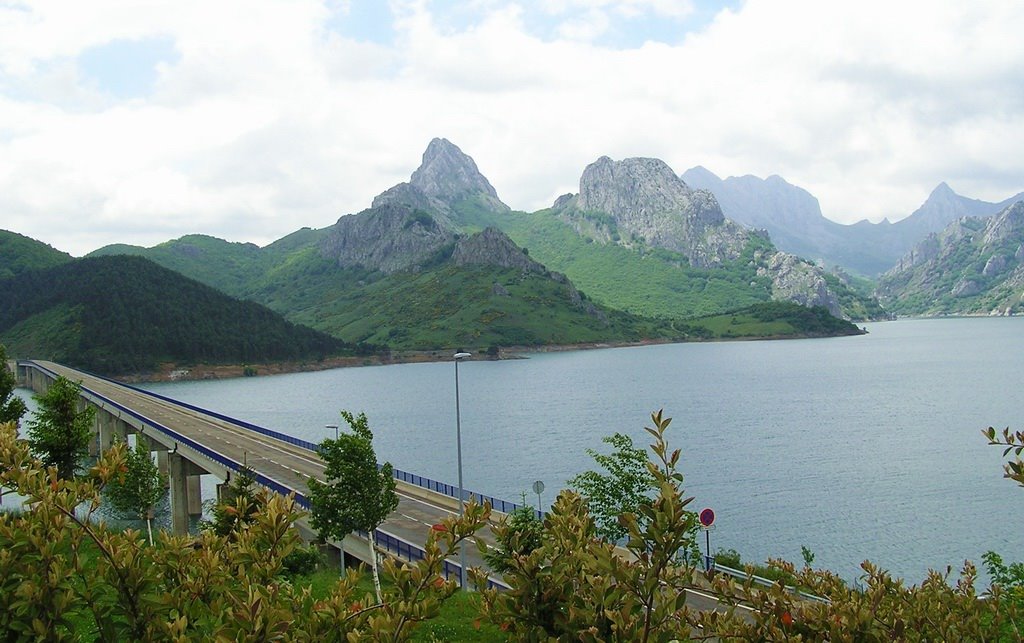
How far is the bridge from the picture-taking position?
43969mm

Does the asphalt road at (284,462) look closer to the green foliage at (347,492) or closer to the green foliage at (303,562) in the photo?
the green foliage at (303,562)

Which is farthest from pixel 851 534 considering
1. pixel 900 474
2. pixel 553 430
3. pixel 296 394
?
pixel 296 394

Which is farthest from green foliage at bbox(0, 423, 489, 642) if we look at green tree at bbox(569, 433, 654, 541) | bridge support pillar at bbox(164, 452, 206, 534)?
bridge support pillar at bbox(164, 452, 206, 534)

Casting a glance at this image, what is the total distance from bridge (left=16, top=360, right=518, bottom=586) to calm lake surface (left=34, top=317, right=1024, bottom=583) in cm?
1556

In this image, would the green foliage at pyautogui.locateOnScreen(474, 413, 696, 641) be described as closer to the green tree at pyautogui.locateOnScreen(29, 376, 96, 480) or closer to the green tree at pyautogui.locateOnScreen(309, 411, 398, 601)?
the green tree at pyautogui.locateOnScreen(309, 411, 398, 601)

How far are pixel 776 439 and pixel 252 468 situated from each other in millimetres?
67766

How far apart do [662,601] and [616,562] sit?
56 cm

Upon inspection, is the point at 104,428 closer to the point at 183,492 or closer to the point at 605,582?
the point at 183,492

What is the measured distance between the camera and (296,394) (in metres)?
180

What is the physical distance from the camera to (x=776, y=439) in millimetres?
99938

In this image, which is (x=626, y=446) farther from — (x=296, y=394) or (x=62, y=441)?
(x=296, y=394)

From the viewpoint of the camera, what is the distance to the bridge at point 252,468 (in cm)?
4397

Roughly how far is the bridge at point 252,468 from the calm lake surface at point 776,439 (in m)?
15.6

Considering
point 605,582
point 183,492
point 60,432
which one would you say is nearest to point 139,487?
point 60,432
